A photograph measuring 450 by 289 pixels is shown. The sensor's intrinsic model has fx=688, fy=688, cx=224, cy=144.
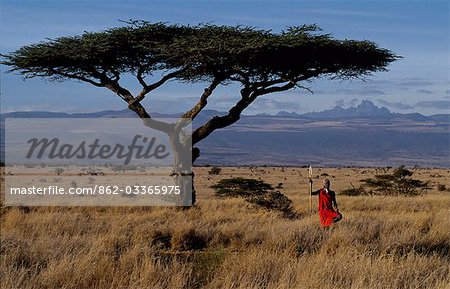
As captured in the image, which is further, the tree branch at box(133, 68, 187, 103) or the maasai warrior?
the tree branch at box(133, 68, 187, 103)

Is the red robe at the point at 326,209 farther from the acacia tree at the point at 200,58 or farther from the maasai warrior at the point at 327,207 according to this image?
the acacia tree at the point at 200,58

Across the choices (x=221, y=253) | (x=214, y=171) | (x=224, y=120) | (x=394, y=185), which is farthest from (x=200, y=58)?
(x=214, y=171)

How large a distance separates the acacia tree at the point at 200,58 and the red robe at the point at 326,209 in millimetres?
5651

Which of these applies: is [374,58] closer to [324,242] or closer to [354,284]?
[324,242]

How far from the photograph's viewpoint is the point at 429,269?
29.7 ft

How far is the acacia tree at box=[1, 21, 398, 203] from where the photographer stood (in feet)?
60.4

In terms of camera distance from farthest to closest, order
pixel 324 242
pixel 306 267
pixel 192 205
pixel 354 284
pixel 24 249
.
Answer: pixel 192 205, pixel 324 242, pixel 24 249, pixel 306 267, pixel 354 284

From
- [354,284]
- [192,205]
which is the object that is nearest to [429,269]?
[354,284]

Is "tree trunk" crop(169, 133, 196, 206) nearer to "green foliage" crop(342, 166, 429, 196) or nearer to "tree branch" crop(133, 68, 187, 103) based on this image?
"tree branch" crop(133, 68, 187, 103)

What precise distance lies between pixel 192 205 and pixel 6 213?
5.16m

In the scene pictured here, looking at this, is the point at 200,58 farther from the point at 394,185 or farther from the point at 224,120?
the point at 394,185

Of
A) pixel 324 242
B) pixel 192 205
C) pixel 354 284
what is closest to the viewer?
pixel 354 284

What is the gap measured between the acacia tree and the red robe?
18.5ft

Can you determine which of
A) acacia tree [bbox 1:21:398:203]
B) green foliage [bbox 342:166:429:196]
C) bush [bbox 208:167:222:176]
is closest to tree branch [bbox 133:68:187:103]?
acacia tree [bbox 1:21:398:203]
